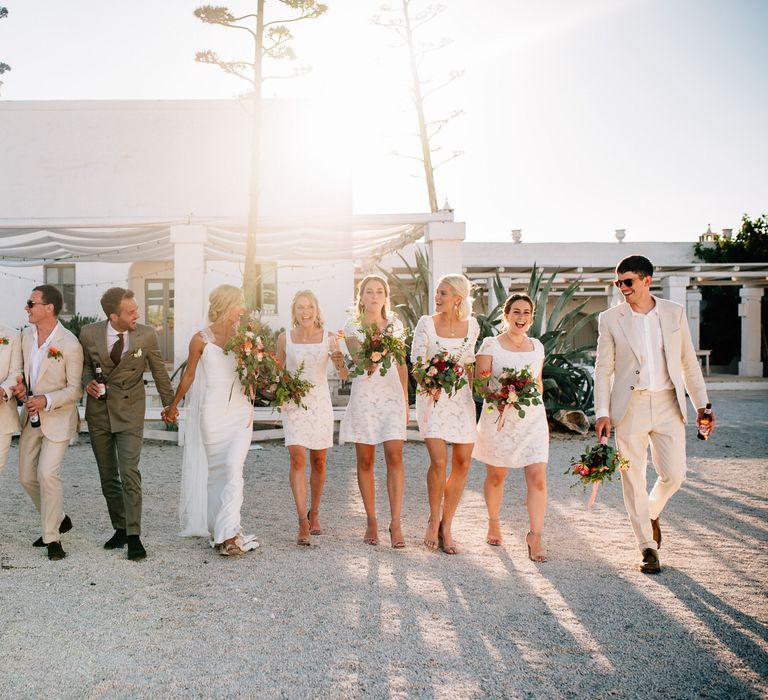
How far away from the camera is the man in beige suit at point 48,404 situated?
5469mm

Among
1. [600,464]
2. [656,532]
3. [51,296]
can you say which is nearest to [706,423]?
[600,464]

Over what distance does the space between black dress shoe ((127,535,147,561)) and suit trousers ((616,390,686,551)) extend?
136 inches

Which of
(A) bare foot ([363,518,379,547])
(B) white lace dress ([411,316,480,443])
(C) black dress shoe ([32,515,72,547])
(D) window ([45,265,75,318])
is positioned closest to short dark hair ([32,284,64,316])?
(C) black dress shoe ([32,515,72,547])

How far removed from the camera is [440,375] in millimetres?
5402

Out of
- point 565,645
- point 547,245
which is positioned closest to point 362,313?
point 565,645

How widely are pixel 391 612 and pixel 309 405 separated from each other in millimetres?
2104

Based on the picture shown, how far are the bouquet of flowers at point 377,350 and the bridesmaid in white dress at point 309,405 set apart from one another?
23 centimetres

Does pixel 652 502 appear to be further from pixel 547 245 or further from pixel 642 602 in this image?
pixel 547 245

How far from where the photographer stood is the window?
64.6ft

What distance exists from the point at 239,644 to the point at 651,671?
1986 mm

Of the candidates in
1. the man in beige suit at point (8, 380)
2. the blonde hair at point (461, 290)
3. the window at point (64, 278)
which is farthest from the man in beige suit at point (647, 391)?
the window at point (64, 278)

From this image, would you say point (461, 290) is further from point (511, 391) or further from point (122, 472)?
point (122, 472)

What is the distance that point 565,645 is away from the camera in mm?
3752

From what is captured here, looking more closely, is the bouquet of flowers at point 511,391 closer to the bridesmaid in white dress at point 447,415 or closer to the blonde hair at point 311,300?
the bridesmaid in white dress at point 447,415
